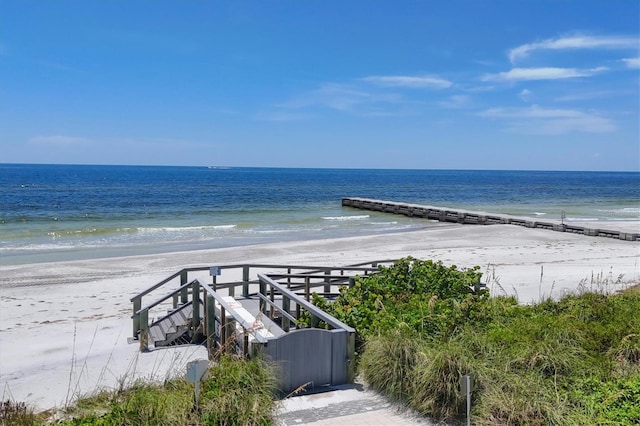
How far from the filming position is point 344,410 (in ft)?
20.5

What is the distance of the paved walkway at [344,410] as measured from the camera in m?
5.95

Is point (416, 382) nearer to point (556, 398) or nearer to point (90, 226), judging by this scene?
point (556, 398)

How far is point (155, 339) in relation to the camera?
10664mm

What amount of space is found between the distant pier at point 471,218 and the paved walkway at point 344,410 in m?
25.5

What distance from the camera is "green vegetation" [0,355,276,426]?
5.55 metres

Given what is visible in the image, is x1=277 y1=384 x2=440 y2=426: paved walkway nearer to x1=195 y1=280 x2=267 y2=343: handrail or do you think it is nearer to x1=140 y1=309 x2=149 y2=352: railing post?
x1=195 y1=280 x2=267 y2=343: handrail

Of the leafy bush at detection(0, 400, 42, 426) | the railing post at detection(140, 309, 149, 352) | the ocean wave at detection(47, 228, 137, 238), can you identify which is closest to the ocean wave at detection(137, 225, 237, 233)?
the ocean wave at detection(47, 228, 137, 238)

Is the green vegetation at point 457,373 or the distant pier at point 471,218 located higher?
the green vegetation at point 457,373

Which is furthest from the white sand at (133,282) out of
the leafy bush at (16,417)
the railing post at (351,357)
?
the railing post at (351,357)

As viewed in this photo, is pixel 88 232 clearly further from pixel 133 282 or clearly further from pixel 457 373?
pixel 457 373

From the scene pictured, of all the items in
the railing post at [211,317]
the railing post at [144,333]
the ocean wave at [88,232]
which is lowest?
the ocean wave at [88,232]

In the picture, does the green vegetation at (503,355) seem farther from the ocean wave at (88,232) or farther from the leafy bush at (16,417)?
the ocean wave at (88,232)

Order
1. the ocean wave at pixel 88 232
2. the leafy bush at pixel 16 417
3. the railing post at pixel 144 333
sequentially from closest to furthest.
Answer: the leafy bush at pixel 16 417, the railing post at pixel 144 333, the ocean wave at pixel 88 232

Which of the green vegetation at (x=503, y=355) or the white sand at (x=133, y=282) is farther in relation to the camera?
the white sand at (x=133, y=282)
